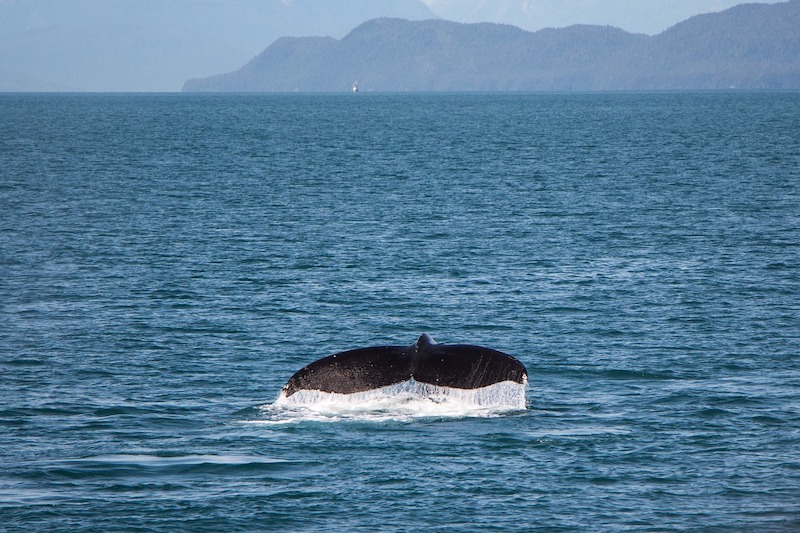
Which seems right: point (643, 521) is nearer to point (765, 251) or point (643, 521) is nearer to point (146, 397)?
point (146, 397)

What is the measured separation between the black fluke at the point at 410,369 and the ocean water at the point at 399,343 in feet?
4.44

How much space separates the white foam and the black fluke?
174 cm

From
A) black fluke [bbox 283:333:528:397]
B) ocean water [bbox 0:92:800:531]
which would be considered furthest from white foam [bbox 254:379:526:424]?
black fluke [bbox 283:333:528:397]

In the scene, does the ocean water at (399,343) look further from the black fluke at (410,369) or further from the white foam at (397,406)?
the black fluke at (410,369)

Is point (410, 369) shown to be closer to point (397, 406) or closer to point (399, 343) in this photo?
point (397, 406)

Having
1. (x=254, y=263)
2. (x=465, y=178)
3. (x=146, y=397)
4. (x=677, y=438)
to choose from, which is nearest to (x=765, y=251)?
(x=254, y=263)

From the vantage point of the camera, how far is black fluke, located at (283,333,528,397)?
15523 mm

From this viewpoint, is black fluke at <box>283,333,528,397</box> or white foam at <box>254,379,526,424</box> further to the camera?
white foam at <box>254,379,526,424</box>

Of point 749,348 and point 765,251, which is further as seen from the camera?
point 765,251

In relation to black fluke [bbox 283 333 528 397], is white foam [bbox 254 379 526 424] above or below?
below

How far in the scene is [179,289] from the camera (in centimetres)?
3094

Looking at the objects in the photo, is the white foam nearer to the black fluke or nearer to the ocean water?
the ocean water

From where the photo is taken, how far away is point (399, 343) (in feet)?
80.0

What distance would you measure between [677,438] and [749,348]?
6676 millimetres
